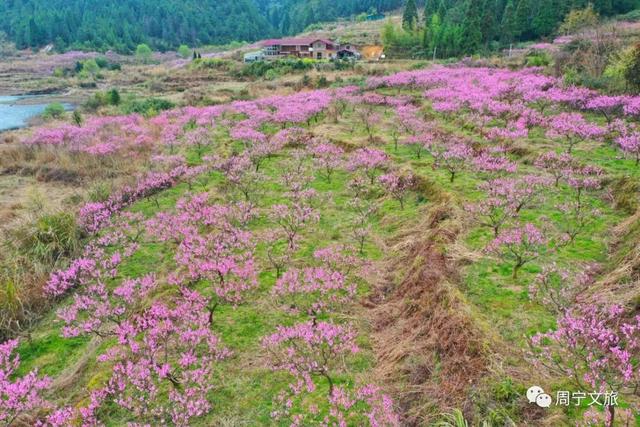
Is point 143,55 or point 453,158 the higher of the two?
point 143,55

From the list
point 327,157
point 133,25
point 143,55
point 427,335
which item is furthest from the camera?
point 133,25

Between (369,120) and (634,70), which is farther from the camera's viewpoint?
(369,120)

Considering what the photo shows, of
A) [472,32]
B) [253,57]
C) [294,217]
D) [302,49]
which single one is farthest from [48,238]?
[302,49]

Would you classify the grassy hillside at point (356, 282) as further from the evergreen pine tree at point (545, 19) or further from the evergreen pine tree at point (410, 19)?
the evergreen pine tree at point (410, 19)

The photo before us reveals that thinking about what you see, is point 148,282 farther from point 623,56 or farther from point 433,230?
point 623,56

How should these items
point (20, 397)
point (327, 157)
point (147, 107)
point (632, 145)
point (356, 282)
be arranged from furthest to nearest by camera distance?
point (147, 107) → point (327, 157) → point (632, 145) → point (356, 282) → point (20, 397)

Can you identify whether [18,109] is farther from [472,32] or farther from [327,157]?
[472,32]

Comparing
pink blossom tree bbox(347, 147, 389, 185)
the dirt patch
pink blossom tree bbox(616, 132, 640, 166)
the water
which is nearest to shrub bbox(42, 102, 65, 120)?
the water

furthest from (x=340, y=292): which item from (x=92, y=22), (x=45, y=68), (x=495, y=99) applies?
(x=92, y=22)
